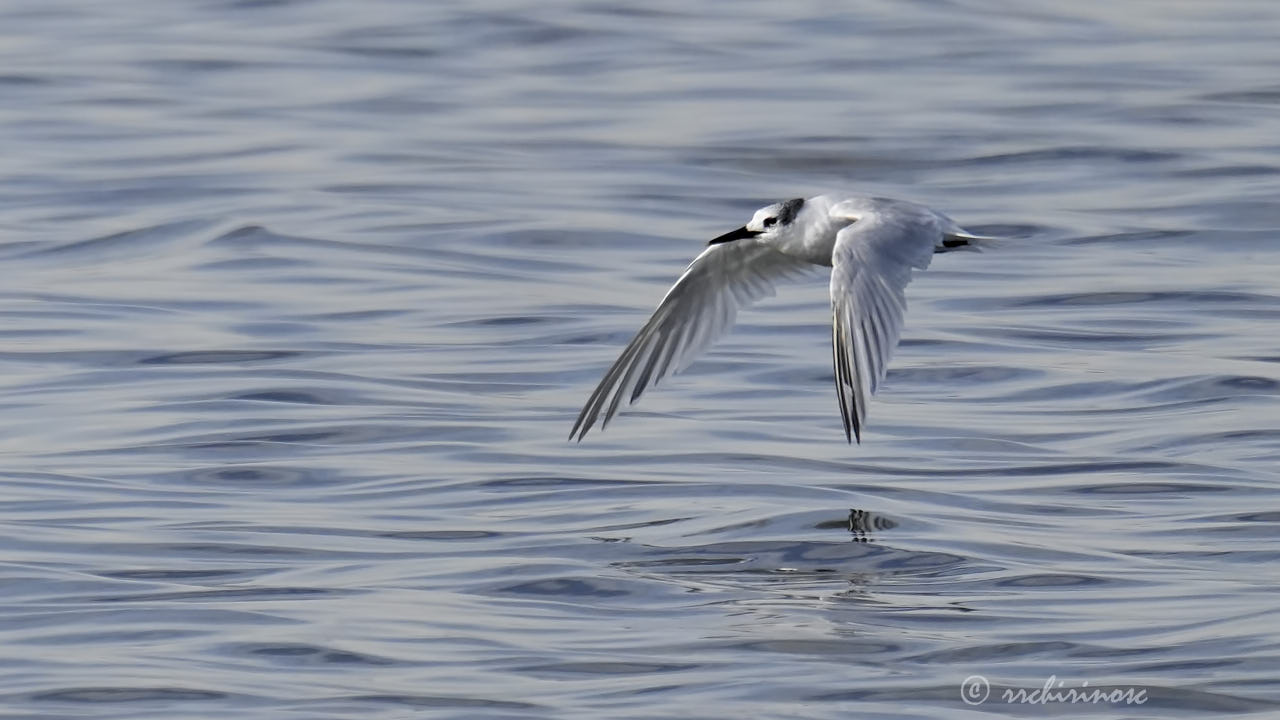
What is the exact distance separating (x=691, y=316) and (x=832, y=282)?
1.54 meters

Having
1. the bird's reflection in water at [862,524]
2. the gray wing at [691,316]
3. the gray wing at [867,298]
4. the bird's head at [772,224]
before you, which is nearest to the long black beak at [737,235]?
the bird's head at [772,224]

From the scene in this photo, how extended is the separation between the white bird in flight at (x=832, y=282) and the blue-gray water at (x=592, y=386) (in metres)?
0.35

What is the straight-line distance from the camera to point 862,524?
331 inches

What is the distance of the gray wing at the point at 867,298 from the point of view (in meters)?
8.41

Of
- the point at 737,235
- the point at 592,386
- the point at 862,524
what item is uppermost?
the point at 737,235

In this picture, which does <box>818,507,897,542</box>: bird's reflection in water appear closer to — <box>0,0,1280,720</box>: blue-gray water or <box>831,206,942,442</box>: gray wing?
<box>0,0,1280,720</box>: blue-gray water

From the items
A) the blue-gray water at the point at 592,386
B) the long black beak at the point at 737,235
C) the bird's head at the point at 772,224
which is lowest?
the blue-gray water at the point at 592,386

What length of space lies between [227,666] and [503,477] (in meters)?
2.52

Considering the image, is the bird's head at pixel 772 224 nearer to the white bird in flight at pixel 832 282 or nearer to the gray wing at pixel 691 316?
the white bird in flight at pixel 832 282

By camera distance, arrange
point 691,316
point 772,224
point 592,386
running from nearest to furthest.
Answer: point 772,224
point 691,316
point 592,386

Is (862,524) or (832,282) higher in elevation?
(832,282)

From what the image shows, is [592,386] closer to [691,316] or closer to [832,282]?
[691,316]

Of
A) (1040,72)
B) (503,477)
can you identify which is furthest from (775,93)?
(503,477)

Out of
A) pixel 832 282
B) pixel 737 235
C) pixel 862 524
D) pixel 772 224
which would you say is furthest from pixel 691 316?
pixel 862 524
